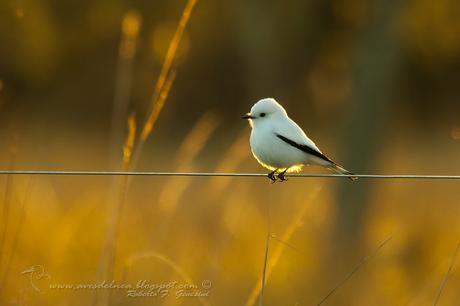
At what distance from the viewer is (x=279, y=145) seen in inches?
219

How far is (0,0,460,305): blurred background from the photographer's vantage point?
5.30 meters

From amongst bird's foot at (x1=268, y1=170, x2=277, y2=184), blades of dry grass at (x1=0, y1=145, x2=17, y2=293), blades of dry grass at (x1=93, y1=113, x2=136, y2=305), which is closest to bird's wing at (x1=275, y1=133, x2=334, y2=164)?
bird's foot at (x1=268, y1=170, x2=277, y2=184)

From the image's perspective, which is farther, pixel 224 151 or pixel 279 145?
pixel 224 151

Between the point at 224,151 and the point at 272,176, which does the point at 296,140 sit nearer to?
the point at 272,176

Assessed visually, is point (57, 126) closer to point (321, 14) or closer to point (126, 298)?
point (321, 14)

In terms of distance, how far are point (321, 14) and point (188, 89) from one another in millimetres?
6405

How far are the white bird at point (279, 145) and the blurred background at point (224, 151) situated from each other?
0.70ft

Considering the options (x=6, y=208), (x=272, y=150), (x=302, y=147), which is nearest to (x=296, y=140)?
(x=302, y=147)

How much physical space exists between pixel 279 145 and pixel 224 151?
774cm

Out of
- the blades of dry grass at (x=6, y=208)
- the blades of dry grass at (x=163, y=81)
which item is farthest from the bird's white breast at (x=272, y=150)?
the blades of dry grass at (x=6, y=208)

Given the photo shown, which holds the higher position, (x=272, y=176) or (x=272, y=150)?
(x=272, y=150)

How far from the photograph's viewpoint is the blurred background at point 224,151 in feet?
17.4

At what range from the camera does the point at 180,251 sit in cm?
659

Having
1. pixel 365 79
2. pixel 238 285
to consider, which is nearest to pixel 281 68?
pixel 365 79
